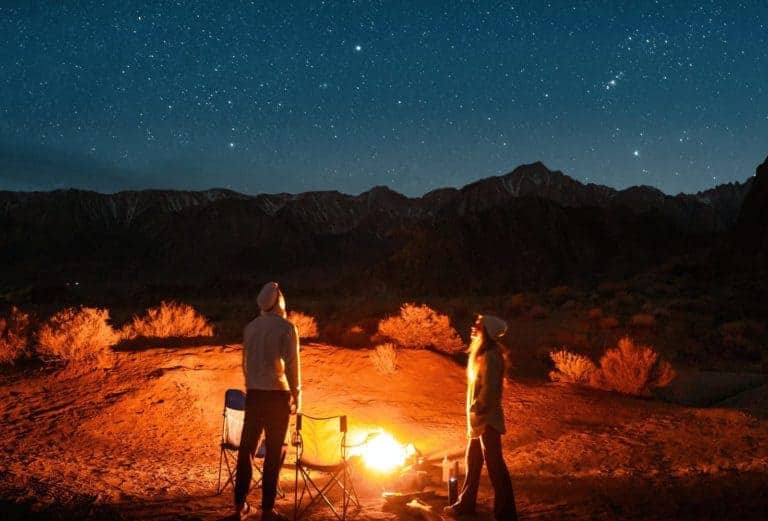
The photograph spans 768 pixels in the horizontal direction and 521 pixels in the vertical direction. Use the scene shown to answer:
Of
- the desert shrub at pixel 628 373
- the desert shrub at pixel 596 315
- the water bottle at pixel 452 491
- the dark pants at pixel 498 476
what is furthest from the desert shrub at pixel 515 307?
the dark pants at pixel 498 476

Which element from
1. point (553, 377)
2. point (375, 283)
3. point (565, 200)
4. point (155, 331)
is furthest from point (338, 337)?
point (565, 200)

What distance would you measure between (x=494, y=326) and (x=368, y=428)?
4.17m

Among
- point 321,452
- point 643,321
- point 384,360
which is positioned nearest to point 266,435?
point 321,452

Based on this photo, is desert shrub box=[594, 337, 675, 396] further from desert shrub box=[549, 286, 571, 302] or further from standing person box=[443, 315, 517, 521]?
desert shrub box=[549, 286, 571, 302]

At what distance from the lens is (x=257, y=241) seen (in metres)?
87.0

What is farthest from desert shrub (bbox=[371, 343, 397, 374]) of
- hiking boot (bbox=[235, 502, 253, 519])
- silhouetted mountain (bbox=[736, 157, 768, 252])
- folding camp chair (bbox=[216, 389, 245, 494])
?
silhouetted mountain (bbox=[736, 157, 768, 252])

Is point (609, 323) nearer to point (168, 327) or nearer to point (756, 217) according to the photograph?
point (168, 327)

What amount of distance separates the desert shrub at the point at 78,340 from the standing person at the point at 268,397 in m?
7.05

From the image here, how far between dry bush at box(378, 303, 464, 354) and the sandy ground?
102 centimetres

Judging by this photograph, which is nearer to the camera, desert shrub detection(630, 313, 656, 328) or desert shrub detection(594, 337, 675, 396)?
desert shrub detection(594, 337, 675, 396)

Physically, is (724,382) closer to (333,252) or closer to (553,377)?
(553,377)

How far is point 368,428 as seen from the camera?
865 cm

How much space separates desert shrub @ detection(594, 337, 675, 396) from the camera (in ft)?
38.3

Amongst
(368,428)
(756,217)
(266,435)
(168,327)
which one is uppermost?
(756,217)
